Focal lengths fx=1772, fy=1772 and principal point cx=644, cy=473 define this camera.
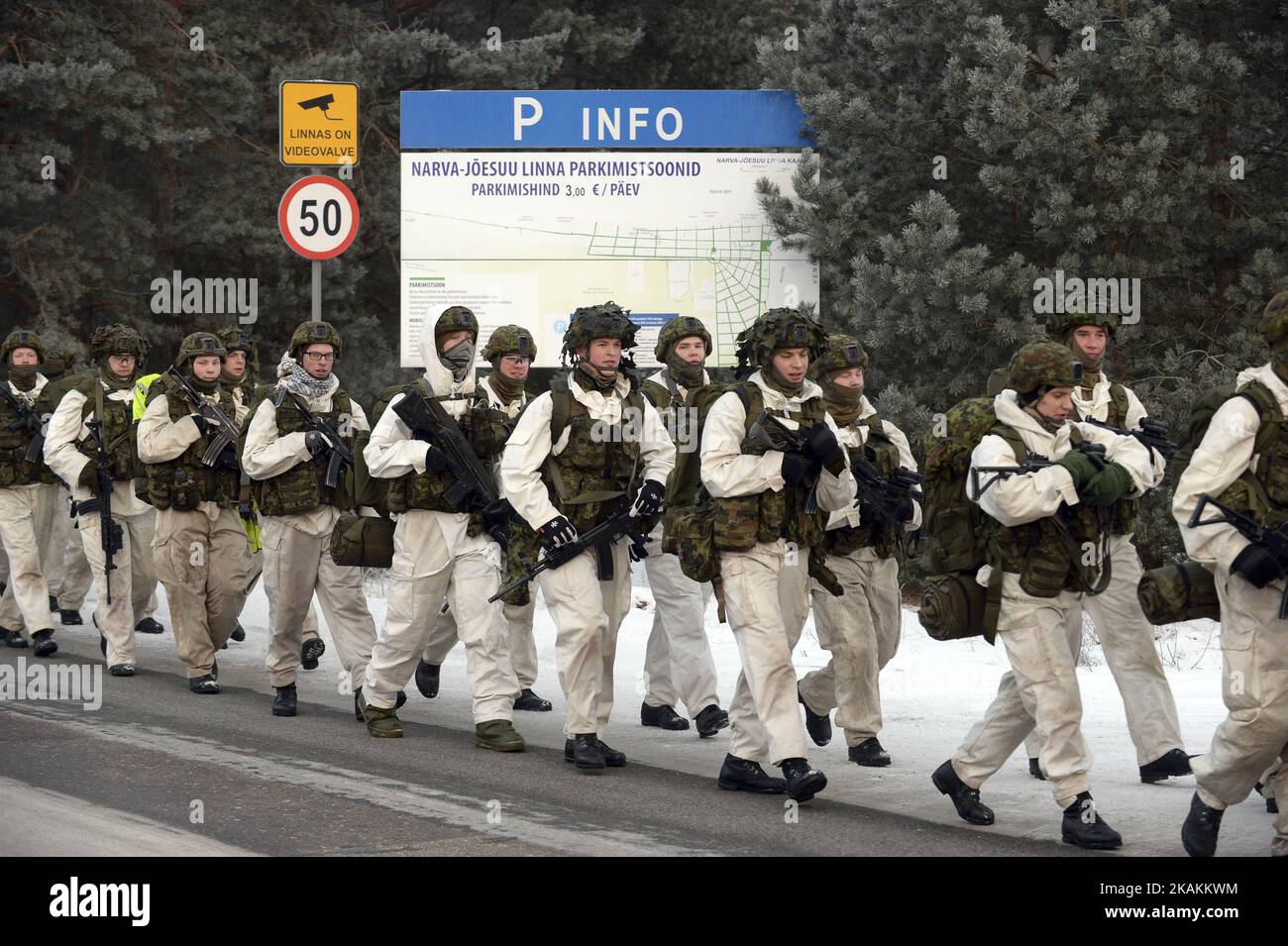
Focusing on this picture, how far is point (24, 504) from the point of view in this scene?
41.8 ft

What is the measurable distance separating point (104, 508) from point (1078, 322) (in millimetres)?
6701

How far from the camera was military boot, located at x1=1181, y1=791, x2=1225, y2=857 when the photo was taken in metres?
6.55

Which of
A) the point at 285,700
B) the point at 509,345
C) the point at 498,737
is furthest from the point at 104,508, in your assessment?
the point at 498,737

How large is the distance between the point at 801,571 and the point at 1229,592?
208 centimetres

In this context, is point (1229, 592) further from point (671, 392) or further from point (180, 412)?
point (180, 412)

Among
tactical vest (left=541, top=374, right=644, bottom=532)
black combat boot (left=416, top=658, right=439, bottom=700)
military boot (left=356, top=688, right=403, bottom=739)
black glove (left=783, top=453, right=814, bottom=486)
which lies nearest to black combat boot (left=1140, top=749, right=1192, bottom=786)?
black glove (left=783, top=453, right=814, bottom=486)

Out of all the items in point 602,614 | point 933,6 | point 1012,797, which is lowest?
point 1012,797

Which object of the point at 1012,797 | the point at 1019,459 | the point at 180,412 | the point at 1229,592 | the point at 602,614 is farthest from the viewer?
the point at 180,412

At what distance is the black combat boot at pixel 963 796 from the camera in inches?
289

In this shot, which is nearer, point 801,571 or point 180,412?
point 801,571

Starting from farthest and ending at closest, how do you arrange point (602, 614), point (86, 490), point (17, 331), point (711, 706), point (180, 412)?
point (17, 331) < point (86, 490) < point (180, 412) < point (711, 706) < point (602, 614)

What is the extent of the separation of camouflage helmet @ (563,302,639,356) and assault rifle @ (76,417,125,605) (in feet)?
15.0

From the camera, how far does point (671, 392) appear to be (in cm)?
1029

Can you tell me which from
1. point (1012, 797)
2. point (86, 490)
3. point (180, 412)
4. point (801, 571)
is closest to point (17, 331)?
point (86, 490)
